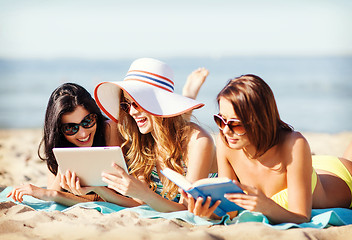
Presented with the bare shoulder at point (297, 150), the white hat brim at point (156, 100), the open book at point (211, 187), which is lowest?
the open book at point (211, 187)

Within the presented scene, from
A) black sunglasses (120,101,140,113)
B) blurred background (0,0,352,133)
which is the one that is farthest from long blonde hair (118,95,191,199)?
blurred background (0,0,352,133)

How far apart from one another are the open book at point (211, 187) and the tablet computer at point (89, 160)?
0.43 metres

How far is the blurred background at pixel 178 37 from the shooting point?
105ft

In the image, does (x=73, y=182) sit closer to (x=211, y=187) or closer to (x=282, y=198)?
(x=211, y=187)

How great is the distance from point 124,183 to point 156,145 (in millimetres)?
790

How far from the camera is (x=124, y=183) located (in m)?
3.26

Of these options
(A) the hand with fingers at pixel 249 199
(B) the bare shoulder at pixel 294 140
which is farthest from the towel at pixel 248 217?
(B) the bare shoulder at pixel 294 140

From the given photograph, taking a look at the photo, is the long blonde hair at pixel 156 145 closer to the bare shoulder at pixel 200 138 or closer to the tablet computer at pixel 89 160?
the bare shoulder at pixel 200 138

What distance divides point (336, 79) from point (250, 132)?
22723 millimetres

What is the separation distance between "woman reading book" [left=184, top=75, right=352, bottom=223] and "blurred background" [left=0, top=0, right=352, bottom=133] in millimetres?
24698

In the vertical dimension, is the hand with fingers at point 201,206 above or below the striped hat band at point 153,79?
below

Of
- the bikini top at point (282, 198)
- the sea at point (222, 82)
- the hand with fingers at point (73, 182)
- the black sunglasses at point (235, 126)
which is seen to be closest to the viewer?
the black sunglasses at point (235, 126)

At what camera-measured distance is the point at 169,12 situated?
129ft

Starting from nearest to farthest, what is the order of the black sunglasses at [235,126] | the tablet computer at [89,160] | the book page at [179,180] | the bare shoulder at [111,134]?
1. the book page at [179,180]
2. the black sunglasses at [235,126]
3. the tablet computer at [89,160]
4. the bare shoulder at [111,134]
